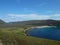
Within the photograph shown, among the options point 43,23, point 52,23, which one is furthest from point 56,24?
point 43,23

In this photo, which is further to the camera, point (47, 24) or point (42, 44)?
point (47, 24)

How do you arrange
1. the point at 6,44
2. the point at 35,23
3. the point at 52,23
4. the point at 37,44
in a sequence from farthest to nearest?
1. the point at 52,23
2. the point at 35,23
3. the point at 37,44
4. the point at 6,44

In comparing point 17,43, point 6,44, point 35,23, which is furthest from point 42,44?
point 35,23

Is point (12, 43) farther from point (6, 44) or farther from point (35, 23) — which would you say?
point (35, 23)

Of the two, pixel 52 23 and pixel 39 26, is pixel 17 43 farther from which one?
pixel 52 23

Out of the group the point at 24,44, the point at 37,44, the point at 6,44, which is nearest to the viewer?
the point at 6,44

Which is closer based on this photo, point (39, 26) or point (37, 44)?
point (37, 44)

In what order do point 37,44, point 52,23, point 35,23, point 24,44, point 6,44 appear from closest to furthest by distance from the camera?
1. point 6,44
2. point 24,44
3. point 37,44
4. point 35,23
5. point 52,23

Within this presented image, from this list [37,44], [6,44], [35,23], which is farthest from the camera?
[35,23]
